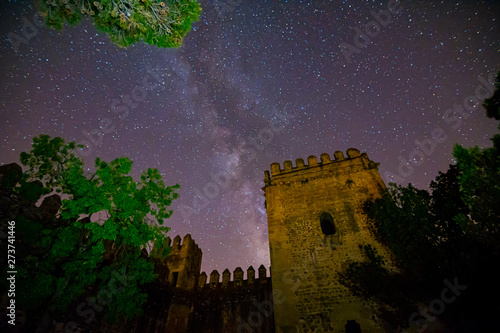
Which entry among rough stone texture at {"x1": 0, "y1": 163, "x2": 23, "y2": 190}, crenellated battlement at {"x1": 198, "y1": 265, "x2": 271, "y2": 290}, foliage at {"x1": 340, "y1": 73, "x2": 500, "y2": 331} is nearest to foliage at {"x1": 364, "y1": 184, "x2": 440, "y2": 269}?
foliage at {"x1": 340, "y1": 73, "x2": 500, "y2": 331}

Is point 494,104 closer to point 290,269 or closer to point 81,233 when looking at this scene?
point 290,269

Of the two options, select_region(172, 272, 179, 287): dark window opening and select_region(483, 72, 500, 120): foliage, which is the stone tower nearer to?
select_region(483, 72, 500, 120): foliage

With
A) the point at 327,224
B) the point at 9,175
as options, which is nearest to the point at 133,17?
the point at 9,175

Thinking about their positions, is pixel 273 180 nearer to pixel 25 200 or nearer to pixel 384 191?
pixel 384 191

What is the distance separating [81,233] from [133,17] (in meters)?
8.36

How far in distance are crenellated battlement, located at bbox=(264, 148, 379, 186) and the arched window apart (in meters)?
3.34

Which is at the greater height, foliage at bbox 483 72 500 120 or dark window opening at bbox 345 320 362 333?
foliage at bbox 483 72 500 120

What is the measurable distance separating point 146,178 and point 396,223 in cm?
1174

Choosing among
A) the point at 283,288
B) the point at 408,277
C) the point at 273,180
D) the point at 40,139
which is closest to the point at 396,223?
the point at 408,277

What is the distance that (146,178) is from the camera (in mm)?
9797

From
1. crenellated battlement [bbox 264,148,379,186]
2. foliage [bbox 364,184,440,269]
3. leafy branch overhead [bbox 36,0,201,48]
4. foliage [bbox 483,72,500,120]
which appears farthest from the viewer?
crenellated battlement [bbox 264,148,379,186]

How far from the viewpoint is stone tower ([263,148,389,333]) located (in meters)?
9.91

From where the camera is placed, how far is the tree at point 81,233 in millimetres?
7867

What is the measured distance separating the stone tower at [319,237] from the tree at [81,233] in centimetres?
662
